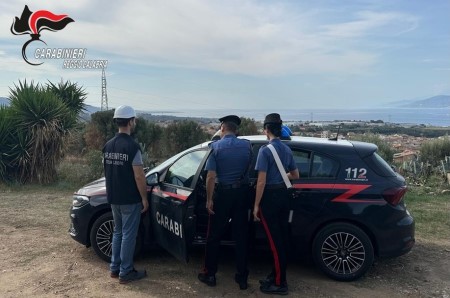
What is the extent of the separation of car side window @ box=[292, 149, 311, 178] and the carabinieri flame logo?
11948 mm

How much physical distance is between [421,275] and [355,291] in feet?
3.69

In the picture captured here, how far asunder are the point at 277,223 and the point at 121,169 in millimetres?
1777

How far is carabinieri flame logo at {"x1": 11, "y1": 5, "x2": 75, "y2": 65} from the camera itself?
13.9 meters

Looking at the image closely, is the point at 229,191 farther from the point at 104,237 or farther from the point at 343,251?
the point at 104,237

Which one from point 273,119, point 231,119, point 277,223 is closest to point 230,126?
point 231,119

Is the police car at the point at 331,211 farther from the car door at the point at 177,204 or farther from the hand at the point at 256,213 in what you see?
the hand at the point at 256,213

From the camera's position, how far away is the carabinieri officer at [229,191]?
4.37 meters

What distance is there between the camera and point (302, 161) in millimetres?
4938

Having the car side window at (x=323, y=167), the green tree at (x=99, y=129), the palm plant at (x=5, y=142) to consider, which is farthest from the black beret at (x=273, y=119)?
the green tree at (x=99, y=129)

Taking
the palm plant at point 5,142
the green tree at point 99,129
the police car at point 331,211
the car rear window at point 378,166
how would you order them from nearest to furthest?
the police car at point 331,211
the car rear window at point 378,166
the palm plant at point 5,142
the green tree at point 99,129

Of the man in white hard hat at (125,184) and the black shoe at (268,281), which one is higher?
the man in white hard hat at (125,184)

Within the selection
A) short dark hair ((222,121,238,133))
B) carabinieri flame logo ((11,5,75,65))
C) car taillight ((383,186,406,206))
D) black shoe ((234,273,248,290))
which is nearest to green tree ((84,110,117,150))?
carabinieri flame logo ((11,5,75,65))

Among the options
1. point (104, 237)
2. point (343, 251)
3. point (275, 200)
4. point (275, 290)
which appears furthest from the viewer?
point (104, 237)

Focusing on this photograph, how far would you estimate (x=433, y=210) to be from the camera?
8320 millimetres
